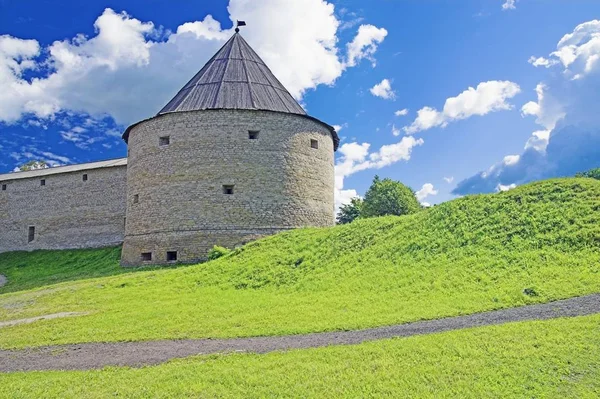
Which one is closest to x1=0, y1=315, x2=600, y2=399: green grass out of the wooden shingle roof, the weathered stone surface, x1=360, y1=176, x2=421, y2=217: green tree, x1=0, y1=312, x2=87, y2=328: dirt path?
x1=0, y1=312, x2=87, y2=328: dirt path

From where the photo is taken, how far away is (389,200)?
131 feet

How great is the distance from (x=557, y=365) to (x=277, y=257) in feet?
32.3

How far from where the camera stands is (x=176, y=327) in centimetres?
906

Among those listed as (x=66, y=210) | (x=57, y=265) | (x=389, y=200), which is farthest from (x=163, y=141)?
(x=389, y=200)

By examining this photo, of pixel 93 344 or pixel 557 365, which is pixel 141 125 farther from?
pixel 557 365

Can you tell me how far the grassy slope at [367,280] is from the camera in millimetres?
8711

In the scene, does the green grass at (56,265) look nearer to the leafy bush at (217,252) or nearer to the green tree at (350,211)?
the leafy bush at (217,252)

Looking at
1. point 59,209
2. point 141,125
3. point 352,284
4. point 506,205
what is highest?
point 141,125

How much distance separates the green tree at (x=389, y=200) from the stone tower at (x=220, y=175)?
→ 1975 cm

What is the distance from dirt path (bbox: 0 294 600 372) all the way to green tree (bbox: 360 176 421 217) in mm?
31602

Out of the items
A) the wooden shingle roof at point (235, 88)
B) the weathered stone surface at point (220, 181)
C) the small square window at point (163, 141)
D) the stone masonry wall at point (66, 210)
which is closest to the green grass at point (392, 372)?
the weathered stone surface at point (220, 181)

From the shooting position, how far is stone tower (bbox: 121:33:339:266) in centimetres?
1841

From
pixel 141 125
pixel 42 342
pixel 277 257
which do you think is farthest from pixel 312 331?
pixel 141 125

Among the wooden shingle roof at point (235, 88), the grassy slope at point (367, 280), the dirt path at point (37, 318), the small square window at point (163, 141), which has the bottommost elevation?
the dirt path at point (37, 318)
